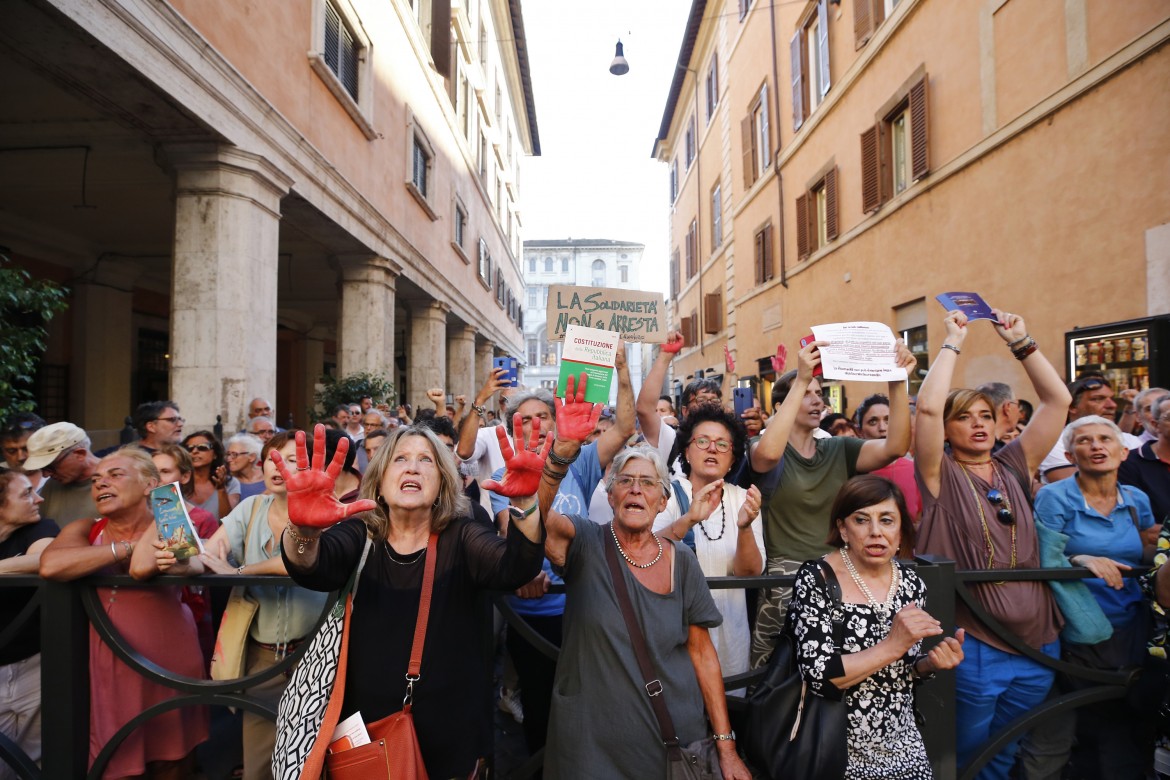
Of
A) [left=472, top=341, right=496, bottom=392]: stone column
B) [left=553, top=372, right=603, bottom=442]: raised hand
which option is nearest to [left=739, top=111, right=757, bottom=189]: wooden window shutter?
[left=472, top=341, right=496, bottom=392]: stone column

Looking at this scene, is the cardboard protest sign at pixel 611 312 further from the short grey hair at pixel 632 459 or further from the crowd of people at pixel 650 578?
the short grey hair at pixel 632 459

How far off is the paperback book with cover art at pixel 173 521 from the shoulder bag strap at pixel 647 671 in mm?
1644

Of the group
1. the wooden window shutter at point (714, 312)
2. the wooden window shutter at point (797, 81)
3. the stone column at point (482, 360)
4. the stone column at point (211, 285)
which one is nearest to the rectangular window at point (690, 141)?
the wooden window shutter at point (714, 312)

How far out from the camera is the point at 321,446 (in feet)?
6.52

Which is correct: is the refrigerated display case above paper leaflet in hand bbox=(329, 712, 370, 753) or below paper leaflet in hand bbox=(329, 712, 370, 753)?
above

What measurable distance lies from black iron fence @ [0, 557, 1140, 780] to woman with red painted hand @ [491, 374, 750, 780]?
0.75 ft

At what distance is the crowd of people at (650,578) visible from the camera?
82.4 inches

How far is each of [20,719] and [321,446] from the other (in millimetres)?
2315

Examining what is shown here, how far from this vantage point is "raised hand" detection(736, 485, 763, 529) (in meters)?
2.61

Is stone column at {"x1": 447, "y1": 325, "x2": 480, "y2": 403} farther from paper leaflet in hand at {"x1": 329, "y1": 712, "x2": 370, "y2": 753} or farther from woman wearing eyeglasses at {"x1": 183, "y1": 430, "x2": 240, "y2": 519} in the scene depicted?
paper leaflet in hand at {"x1": 329, "y1": 712, "x2": 370, "y2": 753}

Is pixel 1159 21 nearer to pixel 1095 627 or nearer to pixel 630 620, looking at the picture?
pixel 1095 627

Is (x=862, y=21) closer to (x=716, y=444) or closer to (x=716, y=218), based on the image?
(x=716, y=444)

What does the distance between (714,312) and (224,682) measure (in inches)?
852

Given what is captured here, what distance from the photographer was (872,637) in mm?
2178
